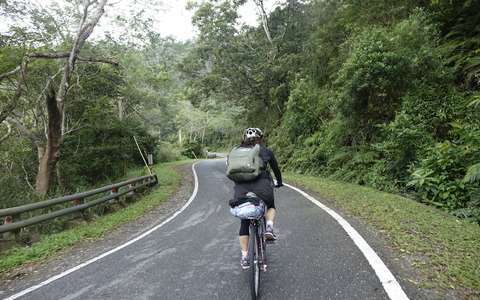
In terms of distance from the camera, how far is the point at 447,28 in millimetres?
10312

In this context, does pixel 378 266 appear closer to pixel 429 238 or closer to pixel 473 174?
pixel 429 238

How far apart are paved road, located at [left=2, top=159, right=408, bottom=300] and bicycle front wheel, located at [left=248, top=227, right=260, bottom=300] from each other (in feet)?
0.87

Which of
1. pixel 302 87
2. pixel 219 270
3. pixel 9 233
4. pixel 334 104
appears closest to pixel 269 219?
pixel 219 270

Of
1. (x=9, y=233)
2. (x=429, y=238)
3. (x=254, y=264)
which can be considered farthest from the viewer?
(x=9, y=233)

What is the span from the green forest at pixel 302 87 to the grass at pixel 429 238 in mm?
1092

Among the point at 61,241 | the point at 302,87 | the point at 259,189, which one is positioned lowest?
the point at 61,241

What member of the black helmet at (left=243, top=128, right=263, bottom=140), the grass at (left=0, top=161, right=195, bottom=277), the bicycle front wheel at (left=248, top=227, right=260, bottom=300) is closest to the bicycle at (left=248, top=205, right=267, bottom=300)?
the bicycle front wheel at (left=248, top=227, right=260, bottom=300)

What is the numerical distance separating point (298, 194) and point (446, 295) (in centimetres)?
624

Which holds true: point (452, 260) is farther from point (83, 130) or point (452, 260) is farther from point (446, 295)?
point (83, 130)

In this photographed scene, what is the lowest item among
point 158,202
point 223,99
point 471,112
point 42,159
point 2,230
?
point 158,202

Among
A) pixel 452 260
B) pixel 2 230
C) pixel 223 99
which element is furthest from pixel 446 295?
pixel 223 99

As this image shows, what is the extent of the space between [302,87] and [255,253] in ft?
47.8

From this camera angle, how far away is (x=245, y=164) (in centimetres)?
318

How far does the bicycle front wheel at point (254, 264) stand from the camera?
109 inches
